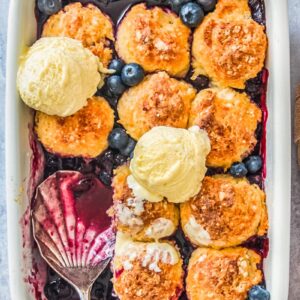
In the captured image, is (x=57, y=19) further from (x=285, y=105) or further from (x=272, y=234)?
(x=272, y=234)

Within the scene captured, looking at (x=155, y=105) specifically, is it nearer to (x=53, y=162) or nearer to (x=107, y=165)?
(x=107, y=165)

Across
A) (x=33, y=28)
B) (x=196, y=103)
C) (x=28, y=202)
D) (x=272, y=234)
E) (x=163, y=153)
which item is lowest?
(x=272, y=234)

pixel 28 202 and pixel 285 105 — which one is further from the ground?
pixel 285 105

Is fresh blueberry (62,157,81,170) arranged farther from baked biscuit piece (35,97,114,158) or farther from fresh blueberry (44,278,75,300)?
fresh blueberry (44,278,75,300)

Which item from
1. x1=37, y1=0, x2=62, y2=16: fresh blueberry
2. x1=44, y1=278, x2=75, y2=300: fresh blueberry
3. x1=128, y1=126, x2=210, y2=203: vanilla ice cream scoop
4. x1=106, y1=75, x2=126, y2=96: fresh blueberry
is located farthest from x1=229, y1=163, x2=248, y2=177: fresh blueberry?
x1=37, y1=0, x2=62, y2=16: fresh blueberry

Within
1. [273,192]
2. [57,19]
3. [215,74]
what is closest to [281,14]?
[215,74]

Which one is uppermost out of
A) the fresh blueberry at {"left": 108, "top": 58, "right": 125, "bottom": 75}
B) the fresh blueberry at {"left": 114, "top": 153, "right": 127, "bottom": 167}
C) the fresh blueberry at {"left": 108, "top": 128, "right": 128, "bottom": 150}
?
the fresh blueberry at {"left": 108, "top": 58, "right": 125, "bottom": 75}

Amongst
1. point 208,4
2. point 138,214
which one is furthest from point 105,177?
point 208,4
